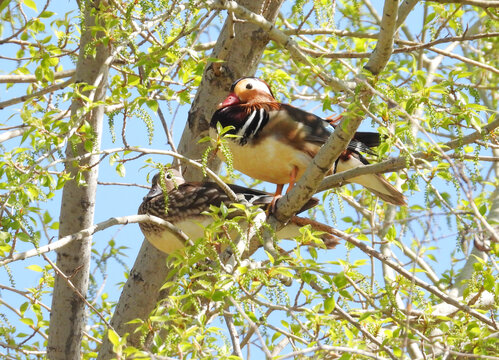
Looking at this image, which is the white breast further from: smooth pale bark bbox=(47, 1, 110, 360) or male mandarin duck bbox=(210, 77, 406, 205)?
smooth pale bark bbox=(47, 1, 110, 360)

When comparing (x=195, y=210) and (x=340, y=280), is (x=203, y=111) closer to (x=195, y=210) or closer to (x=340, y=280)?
(x=195, y=210)

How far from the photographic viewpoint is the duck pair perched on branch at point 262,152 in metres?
3.88

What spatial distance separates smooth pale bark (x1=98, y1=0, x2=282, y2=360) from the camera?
393 centimetres

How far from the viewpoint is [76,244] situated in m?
3.86

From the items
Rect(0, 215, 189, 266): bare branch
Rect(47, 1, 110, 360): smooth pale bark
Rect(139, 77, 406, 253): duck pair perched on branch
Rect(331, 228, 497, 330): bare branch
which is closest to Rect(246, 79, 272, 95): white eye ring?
Rect(139, 77, 406, 253): duck pair perched on branch

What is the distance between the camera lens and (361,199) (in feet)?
19.9

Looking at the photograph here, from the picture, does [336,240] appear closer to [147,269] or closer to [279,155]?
[279,155]

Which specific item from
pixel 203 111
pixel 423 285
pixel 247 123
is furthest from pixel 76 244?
Result: pixel 423 285

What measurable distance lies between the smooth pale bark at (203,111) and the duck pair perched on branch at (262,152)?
105 millimetres

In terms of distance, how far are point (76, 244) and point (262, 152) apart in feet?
3.62

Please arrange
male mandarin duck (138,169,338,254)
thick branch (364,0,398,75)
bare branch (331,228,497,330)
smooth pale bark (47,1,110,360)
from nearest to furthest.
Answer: thick branch (364,0,398,75), bare branch (331,228,497,330), smooth pale bark (47,1,110,360), male mandarin duck (138,169,338,254)

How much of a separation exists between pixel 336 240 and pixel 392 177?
1.67 m

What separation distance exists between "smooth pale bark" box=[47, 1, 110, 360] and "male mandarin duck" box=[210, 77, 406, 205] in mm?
670

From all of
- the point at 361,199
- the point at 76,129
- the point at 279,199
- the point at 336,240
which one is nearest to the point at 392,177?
the point at 361,199
